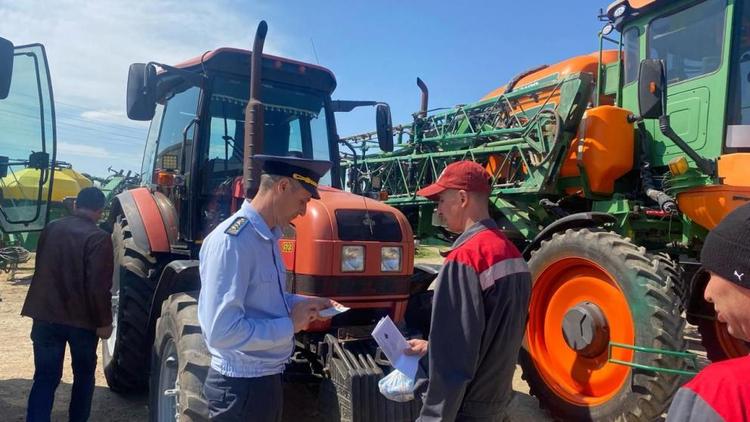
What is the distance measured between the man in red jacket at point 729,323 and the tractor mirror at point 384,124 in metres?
3.60

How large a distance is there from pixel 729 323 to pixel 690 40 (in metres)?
4.42

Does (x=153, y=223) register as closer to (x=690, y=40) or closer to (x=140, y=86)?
(x=140, y=86)

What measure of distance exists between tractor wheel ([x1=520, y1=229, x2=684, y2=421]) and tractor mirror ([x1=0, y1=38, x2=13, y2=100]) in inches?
160

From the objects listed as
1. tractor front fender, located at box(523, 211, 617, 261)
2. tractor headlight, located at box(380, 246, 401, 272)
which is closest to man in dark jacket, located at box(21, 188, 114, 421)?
tractor headlight, located at box(380, 246, 401, 272)

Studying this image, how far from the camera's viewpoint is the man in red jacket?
1.00 m

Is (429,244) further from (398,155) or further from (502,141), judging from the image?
(502,141)

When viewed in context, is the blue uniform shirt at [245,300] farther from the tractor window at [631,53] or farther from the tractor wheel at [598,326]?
the tractor window at [631,53]

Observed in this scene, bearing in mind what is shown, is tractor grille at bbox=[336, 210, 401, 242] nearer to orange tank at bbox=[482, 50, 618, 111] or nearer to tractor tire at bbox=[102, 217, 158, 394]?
tractor tire at bbox=[102, 217, 158, 394]

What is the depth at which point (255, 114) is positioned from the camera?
3494mm

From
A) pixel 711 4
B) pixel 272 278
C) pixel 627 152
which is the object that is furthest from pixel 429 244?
pixel 272 278

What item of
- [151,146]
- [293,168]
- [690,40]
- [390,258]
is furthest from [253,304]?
[690,40]

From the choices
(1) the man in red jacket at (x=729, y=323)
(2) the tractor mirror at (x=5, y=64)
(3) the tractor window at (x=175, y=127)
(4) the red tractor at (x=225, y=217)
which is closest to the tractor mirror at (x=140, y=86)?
(4) the red tractor at (x=225, y=217)

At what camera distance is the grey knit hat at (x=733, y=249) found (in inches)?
41.9

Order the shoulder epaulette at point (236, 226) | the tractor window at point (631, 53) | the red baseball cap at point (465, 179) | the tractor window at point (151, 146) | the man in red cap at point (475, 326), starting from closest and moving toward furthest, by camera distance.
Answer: the man in red cap at point (475, 326) → the shoulder epaulette at point (236, 226) → the red baseball cap at point (465, 179) → the tractor window at point (151, 146) → the tractor window at point (631, 53)
